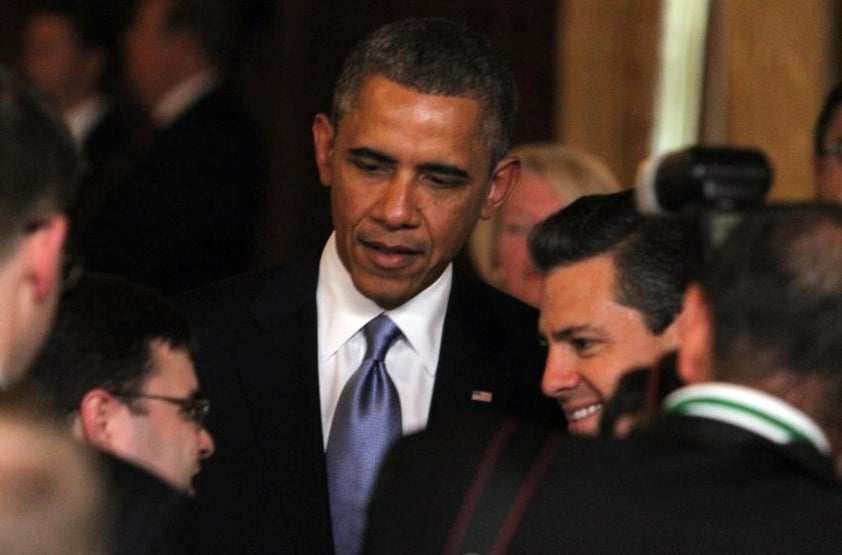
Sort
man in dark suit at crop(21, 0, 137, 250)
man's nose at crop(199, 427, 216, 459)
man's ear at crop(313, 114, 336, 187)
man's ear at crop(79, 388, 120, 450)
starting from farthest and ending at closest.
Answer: man in dark suit at crop(21, 0, 137, 250) < man's ear at crop(313, 114, 336, 187) < man's nose at crop(199, 427, 216, 459) < man's ear at crop(79, 388, 120, 450)

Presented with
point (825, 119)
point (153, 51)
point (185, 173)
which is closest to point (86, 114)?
point (153, 51)

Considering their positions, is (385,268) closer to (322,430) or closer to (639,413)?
(322,430)

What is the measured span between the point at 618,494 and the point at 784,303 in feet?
0.91

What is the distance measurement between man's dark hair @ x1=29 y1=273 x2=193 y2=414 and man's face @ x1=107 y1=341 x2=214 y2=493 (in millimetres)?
18

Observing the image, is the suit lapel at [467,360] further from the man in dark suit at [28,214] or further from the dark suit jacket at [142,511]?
the man in dark suit at [28,214]

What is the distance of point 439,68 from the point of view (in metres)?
3.28

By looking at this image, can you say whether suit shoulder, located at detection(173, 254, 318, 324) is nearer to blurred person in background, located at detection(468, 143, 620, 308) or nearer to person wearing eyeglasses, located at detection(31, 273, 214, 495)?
person wearing eyeglasses, located at detection(31, 273, 214, 495)

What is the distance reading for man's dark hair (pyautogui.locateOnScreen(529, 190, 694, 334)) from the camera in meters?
2.99

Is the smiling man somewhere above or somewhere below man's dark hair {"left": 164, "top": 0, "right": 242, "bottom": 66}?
above

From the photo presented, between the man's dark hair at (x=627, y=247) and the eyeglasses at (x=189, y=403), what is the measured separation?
584 mm


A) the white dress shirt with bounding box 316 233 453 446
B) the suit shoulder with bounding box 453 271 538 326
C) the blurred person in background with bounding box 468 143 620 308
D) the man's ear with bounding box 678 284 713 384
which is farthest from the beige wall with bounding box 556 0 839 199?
the man's ear with bounding box 678 284 713 384

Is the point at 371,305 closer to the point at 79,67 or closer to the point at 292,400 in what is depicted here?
the point at 292,400

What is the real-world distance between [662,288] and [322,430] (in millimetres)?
587

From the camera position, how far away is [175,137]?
20.0 feet
